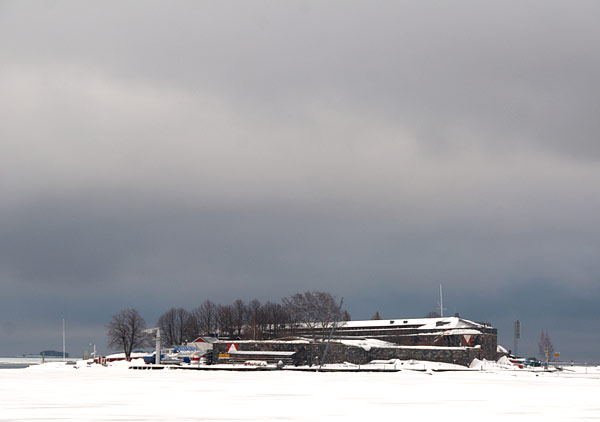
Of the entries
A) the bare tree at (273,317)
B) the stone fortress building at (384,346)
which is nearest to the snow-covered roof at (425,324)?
the stone fortress building at (384,346)

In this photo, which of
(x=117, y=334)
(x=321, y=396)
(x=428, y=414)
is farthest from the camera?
(x=117, y=334)

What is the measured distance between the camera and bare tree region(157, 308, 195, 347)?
501 feet

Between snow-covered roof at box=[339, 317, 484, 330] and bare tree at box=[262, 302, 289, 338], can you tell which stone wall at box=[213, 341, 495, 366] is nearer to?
snow-covered roof at box=[339, 317, 484, 330]

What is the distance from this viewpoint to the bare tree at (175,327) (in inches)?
6009

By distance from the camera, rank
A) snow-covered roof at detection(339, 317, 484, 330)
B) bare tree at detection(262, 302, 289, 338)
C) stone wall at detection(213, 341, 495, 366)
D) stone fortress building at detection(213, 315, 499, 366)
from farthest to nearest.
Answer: bare tree at detection(262, 302, 289, 338) < snow-covered roof at detection(339, 317, 484, 330) < stone fortress building at detection(213, 315, 499, 366) < stone wall at detection(213, 341, 495, 366)

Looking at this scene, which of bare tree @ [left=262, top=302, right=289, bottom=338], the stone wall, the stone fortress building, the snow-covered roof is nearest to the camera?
the stone wall

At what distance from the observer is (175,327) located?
154 metres

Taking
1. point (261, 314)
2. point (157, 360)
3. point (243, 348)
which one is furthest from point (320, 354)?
point (261, 314)

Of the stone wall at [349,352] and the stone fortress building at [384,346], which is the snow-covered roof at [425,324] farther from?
the stone wall at [349,352]

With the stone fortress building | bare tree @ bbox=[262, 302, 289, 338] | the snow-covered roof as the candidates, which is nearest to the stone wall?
the stone fortress building

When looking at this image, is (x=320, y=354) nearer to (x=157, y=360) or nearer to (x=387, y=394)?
(x=157, y=360)

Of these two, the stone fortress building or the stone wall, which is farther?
the stone fortress building

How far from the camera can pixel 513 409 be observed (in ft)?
103

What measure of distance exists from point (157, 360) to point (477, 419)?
8749cm
